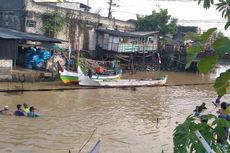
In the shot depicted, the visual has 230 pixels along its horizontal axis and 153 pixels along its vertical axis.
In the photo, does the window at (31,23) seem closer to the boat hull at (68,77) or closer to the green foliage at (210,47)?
the boat hull at (68,77)

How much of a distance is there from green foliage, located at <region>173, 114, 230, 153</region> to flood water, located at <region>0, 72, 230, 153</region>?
863 centimetres

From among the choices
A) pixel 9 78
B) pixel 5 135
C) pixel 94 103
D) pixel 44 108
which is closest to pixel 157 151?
pixel 5 135

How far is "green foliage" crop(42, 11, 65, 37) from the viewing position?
3234cm

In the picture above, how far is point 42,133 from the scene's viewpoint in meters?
12.9

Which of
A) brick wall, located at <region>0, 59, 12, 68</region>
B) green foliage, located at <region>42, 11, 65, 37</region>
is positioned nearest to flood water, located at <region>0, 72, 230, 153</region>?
brick wall, located at <region>0, 59, 12, 68</region>

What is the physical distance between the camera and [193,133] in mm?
2607

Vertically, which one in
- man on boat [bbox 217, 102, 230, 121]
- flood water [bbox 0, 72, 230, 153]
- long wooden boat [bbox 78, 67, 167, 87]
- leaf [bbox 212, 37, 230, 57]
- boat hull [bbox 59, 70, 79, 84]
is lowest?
flood water [bbox 0, 72, 230, 153]

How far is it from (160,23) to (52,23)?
16490 mm

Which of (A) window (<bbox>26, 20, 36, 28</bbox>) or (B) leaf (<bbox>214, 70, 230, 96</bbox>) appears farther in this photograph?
(A) window (<bbox>26, 20, 36, 28</bbox>)

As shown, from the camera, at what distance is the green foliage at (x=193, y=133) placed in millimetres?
2580

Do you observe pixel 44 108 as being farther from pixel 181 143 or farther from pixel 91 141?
pixel 181 143

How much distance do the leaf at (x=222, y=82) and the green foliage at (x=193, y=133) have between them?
0.59 feet

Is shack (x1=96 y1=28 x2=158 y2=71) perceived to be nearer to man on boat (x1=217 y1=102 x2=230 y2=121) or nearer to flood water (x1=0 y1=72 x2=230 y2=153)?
flood water (x1=0 y1=72 x2=230 y2=153)

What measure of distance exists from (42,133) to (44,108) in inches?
175
